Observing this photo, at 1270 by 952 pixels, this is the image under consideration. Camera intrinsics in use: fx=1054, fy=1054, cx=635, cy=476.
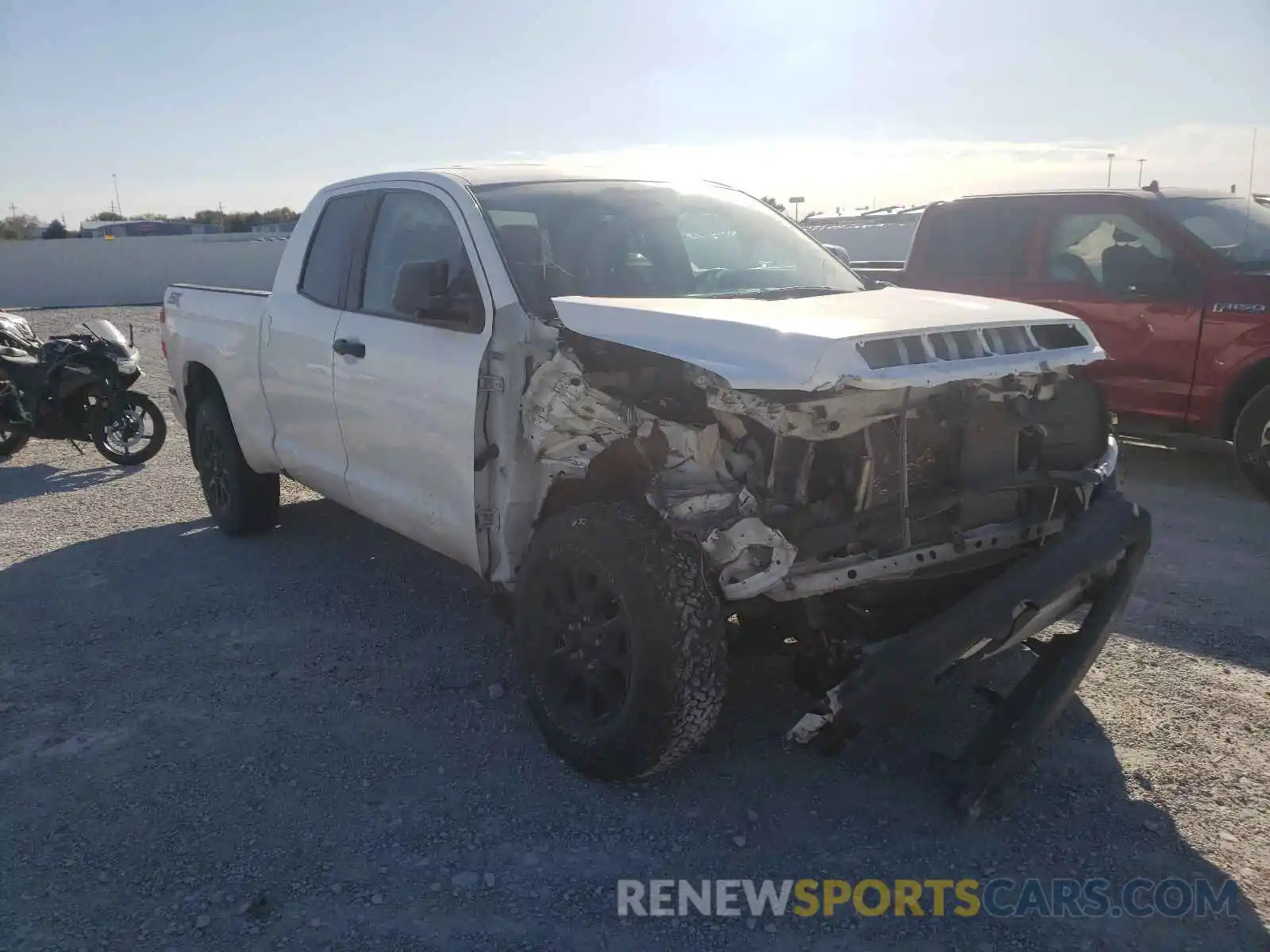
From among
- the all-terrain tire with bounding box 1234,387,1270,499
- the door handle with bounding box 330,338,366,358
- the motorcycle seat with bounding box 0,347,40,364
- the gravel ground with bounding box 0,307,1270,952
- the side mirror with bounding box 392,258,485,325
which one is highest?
the side mirror with bounding box 392,258,485,325

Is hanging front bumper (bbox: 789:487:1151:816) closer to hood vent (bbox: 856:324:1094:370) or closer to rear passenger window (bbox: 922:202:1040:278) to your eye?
hood vent (bbox: 856:324:1094:370)

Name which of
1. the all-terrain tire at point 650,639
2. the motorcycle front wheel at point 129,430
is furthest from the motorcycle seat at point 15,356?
the all-terrain tire at point 650,639

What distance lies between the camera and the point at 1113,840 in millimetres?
3184

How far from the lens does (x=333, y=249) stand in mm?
5156

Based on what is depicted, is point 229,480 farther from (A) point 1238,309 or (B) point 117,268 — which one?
(B) point 117,268

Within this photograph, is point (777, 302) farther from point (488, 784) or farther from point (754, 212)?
point (488, 784)

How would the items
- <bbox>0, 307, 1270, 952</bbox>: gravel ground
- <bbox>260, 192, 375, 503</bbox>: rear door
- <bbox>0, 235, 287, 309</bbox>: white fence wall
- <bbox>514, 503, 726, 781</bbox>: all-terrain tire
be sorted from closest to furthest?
1. <bbox>0, 307, 1270, 952</bbox>: gravel ground
2. <bbox>514, 503, 726, 781</bbox>: all-terrain tire
3. <bbox>260, 192, 375, 503</bbox>: rear door
4. <bbox>0, 235, 287, 309</bbox>: white fence wall

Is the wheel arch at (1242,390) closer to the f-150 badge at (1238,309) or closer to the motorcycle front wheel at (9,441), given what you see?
the f-150 badge at (1238,309)

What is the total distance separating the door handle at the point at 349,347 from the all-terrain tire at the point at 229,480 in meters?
1.73

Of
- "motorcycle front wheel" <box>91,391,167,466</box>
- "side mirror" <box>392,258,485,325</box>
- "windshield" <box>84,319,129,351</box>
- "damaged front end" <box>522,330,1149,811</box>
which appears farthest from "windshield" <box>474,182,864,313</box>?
"windshield" <box>84,319,129,351</box>

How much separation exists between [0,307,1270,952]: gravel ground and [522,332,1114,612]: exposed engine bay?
79 cm

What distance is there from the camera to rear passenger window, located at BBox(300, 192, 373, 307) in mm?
5020

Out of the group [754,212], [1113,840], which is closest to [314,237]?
[754,212]

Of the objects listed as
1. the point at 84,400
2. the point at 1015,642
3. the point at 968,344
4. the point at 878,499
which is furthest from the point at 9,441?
the point at 1015,642
